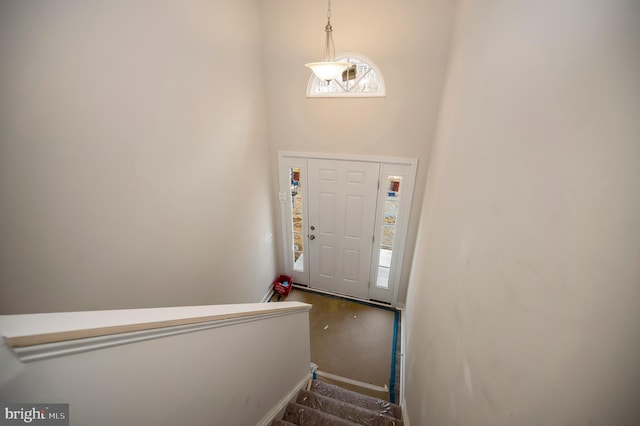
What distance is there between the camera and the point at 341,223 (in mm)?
3385

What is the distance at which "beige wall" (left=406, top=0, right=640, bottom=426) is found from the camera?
0.40 metres

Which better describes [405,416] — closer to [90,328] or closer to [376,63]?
[90,328]

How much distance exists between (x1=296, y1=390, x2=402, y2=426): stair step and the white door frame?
1701 mm

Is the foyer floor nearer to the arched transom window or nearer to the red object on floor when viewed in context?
the red object on floor

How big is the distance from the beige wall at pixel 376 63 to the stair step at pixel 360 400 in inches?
64.2

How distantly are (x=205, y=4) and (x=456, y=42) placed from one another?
1963mm

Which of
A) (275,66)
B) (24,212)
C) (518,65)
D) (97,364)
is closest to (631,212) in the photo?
(518,65)

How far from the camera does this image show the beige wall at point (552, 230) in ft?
1.30

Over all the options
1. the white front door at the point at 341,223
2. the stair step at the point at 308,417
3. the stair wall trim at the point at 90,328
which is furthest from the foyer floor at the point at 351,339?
the stair wall trim at the point at 90,328

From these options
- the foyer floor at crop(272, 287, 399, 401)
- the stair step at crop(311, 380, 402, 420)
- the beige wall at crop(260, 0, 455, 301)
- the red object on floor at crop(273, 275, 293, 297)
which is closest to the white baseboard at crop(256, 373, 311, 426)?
the stair step at crop(311, 380, 402, 420)

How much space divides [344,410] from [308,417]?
1.09ft

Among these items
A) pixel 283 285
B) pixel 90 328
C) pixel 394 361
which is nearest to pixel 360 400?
pixel 394 361

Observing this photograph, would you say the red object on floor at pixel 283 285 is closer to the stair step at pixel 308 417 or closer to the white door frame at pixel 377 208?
the white door frame at pixel 377 208

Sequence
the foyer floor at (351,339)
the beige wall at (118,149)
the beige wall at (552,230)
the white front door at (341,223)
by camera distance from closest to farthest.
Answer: the beige wall at (552,230)
the beige wall at (118,149)
the foyer floor at (351,339)
the white front door at (341,223)
